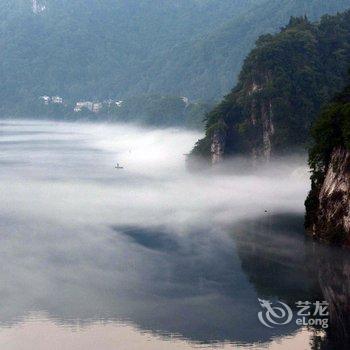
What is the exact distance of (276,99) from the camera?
331 feet

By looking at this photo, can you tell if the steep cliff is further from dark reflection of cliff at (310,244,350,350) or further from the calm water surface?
dark reflection of cliff at (310,244,350,350)

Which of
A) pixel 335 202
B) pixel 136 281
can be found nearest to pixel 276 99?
pixel 335 202

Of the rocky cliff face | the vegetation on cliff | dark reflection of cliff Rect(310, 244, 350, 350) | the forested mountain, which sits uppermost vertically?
the forested mountain

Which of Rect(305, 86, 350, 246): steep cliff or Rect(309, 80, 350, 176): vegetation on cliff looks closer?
Rect(305, 86, 350, 246): steep cliff

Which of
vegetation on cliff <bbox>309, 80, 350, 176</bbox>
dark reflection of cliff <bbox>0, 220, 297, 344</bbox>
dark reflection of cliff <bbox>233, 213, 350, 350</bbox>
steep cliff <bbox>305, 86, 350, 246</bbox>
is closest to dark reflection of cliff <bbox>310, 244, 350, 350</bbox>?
dark reflection of cliff <bbox>233, 213, 350, 350</bbox>

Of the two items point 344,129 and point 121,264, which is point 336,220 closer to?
point 344,129

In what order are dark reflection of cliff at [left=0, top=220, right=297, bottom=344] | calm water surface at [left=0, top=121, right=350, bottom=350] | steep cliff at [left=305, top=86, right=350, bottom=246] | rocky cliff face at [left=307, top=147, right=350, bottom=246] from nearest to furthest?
calm water surface at [left=0, top=121, right=350, bottom=350] < dark reflection of cliff at [left=0, top=220, right=297, bottom=344] < rocky cliff face at [left=307, top=147, right=350, bottom=246] < steep cliff at [left=305, top=86, right=350, bottom=246]

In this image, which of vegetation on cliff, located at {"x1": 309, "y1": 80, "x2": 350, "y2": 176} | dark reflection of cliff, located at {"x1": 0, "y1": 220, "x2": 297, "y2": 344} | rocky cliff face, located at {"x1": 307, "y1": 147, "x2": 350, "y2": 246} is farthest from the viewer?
vegetation on cliff, located at {"x1": 309, "y1": 80, "x2": 350, "y2": 176}

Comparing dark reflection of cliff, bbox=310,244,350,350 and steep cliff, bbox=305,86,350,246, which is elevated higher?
steep cliff, bbox=305,86,350,246

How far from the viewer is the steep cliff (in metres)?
55.1

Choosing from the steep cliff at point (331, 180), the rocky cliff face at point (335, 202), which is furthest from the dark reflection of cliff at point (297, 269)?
the steep cliff at point (331, 180)

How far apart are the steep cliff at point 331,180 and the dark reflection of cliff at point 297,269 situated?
1500 mm

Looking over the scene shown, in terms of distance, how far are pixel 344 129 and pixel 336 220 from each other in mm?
7674

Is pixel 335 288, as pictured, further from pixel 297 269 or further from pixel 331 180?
pixel 331 180
